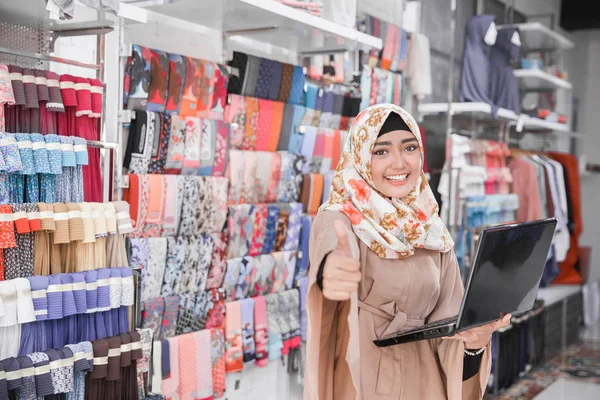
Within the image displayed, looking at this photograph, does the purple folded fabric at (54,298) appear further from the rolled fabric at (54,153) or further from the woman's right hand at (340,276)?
the woman's right hand at (340,276)

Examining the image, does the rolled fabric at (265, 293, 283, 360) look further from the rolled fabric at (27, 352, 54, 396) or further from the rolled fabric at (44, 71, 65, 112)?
the rolled fabric at (44, 71, 65, 112)

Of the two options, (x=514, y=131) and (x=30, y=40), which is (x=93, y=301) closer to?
(x=30, y=40)

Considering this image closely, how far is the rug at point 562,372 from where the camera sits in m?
5.12

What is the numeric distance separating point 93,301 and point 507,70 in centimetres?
420

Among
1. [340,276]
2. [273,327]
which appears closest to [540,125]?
[273,327]

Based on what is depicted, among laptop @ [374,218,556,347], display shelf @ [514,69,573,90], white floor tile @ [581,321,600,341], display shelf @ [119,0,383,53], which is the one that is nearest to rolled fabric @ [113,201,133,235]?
display shelf @ [119,0,383,53]

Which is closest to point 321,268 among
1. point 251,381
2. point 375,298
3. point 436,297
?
point 375,298

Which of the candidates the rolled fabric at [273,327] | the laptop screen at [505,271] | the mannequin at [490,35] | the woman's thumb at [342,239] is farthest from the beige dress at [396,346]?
the mannequin at [490,35]

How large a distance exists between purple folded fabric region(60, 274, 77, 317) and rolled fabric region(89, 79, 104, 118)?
60 cm

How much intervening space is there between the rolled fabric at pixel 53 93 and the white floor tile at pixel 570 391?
3918mm

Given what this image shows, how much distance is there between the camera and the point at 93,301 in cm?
250

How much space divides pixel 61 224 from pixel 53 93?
447mm

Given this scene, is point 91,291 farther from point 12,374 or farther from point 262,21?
point 262,21

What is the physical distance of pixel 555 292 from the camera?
6.37 m
